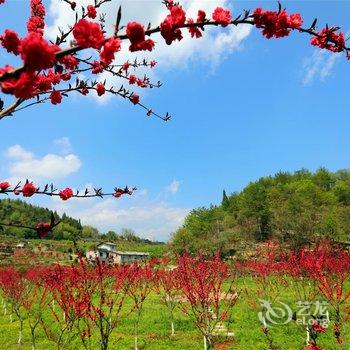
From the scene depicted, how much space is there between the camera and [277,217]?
165ft

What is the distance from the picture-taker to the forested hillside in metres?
Result: 45.9

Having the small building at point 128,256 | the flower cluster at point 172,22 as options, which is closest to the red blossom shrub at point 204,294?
the flower cluster at point 172,22

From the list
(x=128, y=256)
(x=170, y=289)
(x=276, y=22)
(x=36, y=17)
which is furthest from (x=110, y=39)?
(x=128, y=256)

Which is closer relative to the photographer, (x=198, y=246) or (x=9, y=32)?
(x=9, y=32)

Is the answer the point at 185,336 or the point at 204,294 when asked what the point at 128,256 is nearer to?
the point at 185,336

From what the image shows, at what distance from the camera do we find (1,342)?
17.9 metres

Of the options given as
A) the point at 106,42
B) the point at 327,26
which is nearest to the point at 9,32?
the point at 106,42

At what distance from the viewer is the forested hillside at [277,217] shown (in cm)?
4591

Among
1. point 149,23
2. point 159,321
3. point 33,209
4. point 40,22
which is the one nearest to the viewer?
point 149,23

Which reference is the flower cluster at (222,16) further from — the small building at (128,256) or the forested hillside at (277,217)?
the small building at (128,256)

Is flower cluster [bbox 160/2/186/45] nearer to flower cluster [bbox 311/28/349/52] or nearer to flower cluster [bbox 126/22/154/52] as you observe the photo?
flower cluster [bbox 126/22/154/52]

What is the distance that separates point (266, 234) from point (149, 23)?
6962 centimetres

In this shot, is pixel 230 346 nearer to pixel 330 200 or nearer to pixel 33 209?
pixel 330 200

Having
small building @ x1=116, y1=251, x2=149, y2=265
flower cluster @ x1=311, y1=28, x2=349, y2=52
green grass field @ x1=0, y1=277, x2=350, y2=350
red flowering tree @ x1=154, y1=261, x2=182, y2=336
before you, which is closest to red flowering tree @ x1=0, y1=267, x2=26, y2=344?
green grass field @ x1=0, y1=277, x2=350, y2=350
